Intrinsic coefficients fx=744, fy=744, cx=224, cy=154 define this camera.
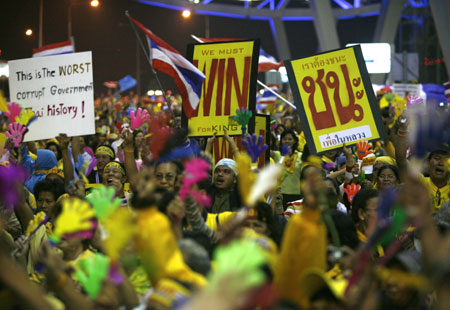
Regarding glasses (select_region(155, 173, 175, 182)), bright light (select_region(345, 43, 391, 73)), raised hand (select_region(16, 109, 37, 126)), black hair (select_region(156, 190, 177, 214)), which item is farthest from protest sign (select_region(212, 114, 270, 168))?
bright light (select_region(345, 43, 391, 73))

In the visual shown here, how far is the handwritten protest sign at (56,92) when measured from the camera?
284 inches

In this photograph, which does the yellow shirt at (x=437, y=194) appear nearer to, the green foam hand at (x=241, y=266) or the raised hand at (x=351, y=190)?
the raised hand at (x=351, y=190)

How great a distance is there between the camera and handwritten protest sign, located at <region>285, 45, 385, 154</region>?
6.98 meters

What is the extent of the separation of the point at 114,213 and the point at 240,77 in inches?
186

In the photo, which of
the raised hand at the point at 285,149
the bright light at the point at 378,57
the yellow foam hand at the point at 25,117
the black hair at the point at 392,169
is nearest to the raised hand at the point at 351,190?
the black hair at the point at 392,169

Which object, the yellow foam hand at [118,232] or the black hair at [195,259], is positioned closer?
the yellow foam hand at [118,232]

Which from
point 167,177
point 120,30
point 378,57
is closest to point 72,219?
point 167,177

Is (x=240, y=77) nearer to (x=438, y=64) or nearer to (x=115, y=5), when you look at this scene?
(x=438, y=64)

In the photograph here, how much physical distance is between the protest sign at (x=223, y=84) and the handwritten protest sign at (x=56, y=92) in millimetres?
1005

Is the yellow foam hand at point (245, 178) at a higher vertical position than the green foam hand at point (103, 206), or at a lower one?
higher

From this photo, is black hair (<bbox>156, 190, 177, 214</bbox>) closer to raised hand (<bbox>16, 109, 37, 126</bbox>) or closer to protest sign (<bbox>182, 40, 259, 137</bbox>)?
protest sign (<bbox>182, 40, 259, 137</bbox>)

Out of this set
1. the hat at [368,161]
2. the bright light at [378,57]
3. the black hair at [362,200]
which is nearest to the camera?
the black hair at [362,200]

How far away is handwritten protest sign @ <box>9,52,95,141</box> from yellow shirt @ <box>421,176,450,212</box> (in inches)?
123

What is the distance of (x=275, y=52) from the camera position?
50.2 metres
